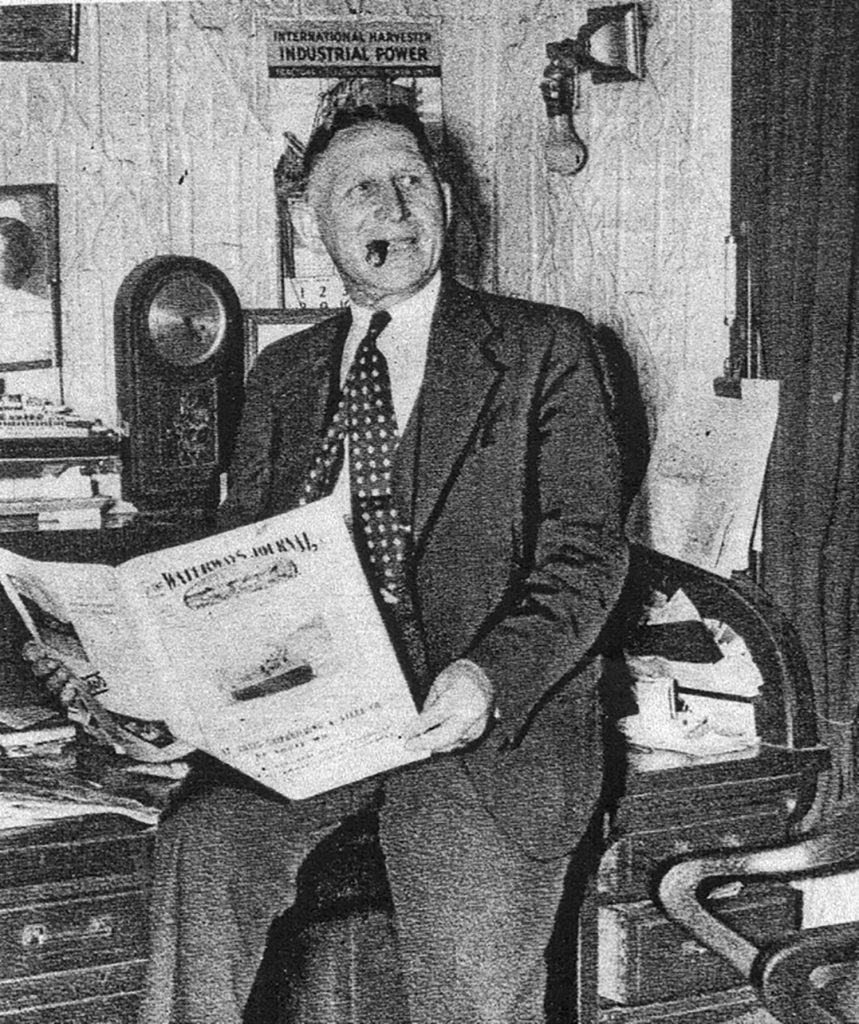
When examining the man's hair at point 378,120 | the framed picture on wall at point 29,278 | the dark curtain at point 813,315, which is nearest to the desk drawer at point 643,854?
the dark curtain at point 813,315

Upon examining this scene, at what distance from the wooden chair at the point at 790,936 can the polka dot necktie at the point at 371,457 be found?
62cm

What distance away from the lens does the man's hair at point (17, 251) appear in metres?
2.52

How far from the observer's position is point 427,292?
2127 millimetres

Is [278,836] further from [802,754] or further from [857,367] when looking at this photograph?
[857,367]

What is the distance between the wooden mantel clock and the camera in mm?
2469

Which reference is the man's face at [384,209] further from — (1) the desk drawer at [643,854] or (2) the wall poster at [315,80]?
(1) the desk drawer at [643,854]

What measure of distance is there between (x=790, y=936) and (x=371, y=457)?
94 cm

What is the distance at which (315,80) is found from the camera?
2693 mm

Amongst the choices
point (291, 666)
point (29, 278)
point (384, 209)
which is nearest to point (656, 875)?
point (291, 666)

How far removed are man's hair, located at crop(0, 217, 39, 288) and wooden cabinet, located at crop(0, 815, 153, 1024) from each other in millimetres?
1190

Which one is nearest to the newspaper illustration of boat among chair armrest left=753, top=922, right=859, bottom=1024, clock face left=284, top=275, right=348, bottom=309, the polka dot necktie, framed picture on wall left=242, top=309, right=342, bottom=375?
the polka dot necktie

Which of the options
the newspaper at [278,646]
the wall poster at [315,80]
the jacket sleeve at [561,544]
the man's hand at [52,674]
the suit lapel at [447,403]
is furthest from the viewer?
the wall poster at [315,80]

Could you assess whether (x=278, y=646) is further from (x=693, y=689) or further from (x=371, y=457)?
(x=693, y=689)

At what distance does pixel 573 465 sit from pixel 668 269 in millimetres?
1055
